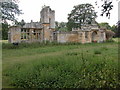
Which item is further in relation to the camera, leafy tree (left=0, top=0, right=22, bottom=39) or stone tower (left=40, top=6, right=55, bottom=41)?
stone tower (left=40, top=6, right=55, bottom=41)

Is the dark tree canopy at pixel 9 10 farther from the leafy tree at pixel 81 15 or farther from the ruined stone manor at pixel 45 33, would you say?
the leafy tree at pixel 81 15

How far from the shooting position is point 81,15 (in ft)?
171

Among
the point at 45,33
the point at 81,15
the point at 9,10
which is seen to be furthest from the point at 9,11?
the point at 81,15

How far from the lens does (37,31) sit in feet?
98.9

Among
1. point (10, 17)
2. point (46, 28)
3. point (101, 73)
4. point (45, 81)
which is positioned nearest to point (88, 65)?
point (101, 73)

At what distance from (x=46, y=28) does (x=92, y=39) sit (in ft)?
39.2

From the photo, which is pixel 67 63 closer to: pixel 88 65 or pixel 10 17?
pixel 88 65

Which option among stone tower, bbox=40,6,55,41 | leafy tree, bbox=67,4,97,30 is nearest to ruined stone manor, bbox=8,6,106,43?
stone tower, bbox=40,6,55,41

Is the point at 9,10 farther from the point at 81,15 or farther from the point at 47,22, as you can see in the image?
the point at 81,15

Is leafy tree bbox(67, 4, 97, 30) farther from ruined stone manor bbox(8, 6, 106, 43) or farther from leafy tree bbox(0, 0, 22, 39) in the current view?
leafy tree bbox(0, 0, 22, 39)

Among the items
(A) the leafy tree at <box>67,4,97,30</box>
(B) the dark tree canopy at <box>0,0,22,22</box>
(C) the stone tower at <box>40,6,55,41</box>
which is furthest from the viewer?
(A) the leafy tree at <box>67,4,97,30</box>

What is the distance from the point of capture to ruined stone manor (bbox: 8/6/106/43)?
87.6ft

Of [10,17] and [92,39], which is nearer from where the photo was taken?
[10,17]

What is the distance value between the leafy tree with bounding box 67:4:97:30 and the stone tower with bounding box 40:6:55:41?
69.3ft
